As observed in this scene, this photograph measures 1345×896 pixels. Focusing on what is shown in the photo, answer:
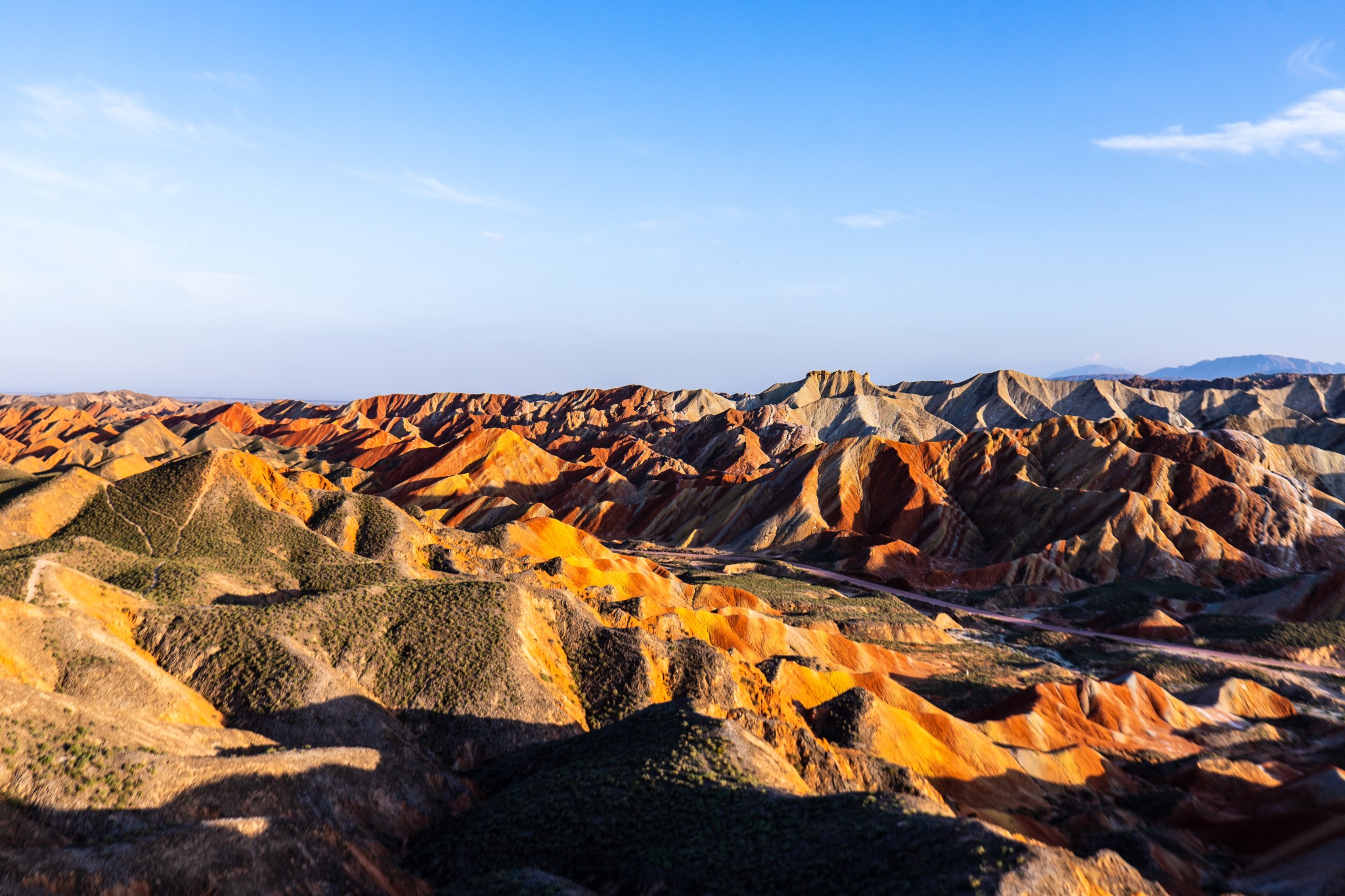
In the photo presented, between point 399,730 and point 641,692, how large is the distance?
1194 cm

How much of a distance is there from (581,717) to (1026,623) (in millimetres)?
65142

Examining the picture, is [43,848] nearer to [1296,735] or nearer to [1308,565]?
[1296,735]

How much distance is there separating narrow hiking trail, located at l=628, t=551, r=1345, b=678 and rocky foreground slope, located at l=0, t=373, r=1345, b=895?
6.79 feet

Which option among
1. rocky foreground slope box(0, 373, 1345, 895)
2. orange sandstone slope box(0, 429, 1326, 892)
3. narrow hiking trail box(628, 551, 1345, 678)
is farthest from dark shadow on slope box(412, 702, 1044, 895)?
narrow hiking trail box(628, 551, 1345, 678)

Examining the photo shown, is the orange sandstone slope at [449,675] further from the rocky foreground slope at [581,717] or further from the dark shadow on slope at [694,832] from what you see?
the dark shadow on slope at [694,832]

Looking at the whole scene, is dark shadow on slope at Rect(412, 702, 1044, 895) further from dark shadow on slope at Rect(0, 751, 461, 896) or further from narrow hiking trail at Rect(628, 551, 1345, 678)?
narrow hiking trail at Rect(628, 551, 1345, 678)

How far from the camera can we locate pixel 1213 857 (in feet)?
113

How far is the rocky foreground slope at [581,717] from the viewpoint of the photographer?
21.6 m

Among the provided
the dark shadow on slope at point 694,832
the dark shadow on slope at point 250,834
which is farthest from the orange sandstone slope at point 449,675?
the dark shadow on slope at point 694,832

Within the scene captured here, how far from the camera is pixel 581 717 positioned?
38250 mm

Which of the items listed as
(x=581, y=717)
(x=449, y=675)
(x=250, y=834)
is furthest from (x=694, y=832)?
(x=449, y=675)

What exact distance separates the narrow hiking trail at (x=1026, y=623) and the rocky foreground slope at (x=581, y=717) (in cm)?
207

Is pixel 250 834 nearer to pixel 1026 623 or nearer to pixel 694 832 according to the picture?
pixel 694 832

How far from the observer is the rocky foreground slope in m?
21.6
